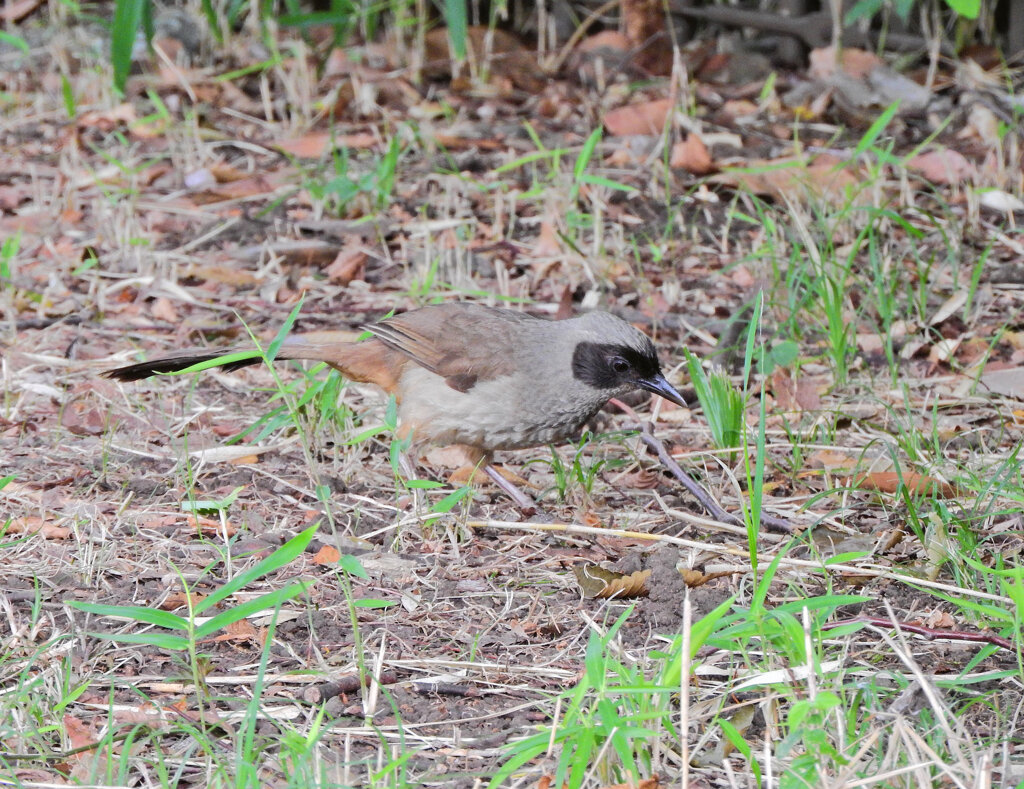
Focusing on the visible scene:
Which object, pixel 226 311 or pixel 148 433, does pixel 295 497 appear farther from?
pixel 226 311

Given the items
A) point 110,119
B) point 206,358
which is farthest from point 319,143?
point 206,358

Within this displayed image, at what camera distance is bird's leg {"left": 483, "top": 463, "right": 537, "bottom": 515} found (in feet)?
14.2

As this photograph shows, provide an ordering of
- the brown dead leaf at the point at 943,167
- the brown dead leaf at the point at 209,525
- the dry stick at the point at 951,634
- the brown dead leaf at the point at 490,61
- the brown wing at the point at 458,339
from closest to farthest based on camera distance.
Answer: the dry stick at the point at 951,634 → the brown dead leaf at the point at 209,525 → the brown wing at the point at 458,339 → the brown dead leaf at the point at 943,167 → the brown dead leaf at the point at 490,61

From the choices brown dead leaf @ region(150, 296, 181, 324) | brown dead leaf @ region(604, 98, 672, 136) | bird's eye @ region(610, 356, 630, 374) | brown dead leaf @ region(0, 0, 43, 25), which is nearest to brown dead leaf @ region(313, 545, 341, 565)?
bird's eye @ region(610, 356, 630, 374)

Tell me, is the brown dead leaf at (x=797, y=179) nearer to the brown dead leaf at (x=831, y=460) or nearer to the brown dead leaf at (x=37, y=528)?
the brown dead leaf at (x=831, y=460)

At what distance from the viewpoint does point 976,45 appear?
8.29 metres

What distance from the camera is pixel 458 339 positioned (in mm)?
4723

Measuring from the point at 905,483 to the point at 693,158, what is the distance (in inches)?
134

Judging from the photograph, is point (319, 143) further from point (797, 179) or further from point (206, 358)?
point (206, 358)

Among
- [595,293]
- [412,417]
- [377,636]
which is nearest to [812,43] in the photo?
[595,293]

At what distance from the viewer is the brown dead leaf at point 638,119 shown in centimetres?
758

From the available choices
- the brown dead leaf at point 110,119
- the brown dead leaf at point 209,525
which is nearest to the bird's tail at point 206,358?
the brown dead leaf at point 209,525

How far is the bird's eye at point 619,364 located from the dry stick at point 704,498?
241mm

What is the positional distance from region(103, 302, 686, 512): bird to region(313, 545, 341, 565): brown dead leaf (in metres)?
0.71
